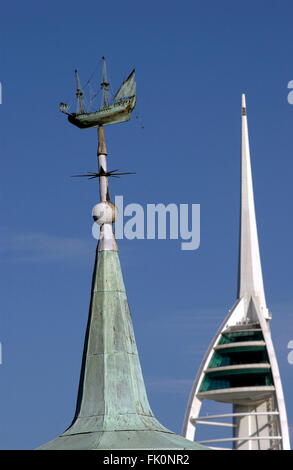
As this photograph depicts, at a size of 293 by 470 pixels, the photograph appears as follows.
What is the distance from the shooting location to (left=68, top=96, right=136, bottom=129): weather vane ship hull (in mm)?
24062

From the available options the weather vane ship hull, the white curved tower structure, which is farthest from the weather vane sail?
the white curved tower structure

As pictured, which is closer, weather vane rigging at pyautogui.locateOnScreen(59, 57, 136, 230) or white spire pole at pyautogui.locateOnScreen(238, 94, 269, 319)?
weather vane rigging at pyautogui.locateOnScreen(59, 57, 136, 230)

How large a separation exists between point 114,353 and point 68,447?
1.85 m

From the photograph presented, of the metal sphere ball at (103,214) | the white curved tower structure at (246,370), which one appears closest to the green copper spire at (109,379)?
the metal sphere ball at (103,214)

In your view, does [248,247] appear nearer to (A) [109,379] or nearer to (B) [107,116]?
(B) [107,116]

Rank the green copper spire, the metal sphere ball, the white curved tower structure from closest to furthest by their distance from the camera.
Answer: the green copper spire < the metal sphere ball < the white curved tower structure

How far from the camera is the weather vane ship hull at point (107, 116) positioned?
78.9ft

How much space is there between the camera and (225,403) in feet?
553

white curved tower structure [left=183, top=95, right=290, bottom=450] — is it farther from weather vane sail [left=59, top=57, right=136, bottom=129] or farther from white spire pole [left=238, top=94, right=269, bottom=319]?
weather vane sail [left=59, top=57, right=136, bottom=129]

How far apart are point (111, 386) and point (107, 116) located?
465cm

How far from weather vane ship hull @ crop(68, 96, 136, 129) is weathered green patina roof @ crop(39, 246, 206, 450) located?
2237 millimetres

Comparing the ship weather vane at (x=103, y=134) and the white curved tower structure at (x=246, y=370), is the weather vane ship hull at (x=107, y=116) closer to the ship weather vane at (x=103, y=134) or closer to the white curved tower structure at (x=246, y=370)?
the ship weather vane at (x=103, y=134)

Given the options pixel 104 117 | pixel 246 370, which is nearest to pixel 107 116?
pixel 104 117
